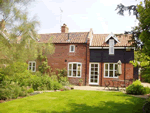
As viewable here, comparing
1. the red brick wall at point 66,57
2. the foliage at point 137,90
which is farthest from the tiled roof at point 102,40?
the foliage at point 137,90

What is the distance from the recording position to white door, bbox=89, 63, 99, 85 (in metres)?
20.7

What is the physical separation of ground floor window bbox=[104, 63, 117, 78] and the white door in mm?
1171

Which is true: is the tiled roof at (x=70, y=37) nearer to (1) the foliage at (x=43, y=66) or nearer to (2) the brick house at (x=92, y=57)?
(2) the brick house at (x=92, y=57)

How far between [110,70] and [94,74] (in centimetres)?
218

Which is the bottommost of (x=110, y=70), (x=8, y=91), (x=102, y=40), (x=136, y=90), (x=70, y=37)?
(x=136, y=90)

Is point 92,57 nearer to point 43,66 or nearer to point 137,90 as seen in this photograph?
point 43,66

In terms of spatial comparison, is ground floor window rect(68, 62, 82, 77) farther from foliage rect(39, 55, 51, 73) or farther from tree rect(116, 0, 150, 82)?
tree rect(116, 0, 150, 82)

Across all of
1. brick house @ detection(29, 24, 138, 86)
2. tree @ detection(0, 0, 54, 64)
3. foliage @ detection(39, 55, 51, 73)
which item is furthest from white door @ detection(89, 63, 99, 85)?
tree @ detection(0, 0, 54, 64)

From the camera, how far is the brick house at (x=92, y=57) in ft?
65.0

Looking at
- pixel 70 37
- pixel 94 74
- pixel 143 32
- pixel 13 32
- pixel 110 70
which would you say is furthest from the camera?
pixel 70 37

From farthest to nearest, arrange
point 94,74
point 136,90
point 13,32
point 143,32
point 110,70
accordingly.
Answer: point 94,74
point 110,70
point 136,90
point 13,32
point 143,32

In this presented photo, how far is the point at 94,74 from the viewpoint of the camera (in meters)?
20.8

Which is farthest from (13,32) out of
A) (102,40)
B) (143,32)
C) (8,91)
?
(102,40)

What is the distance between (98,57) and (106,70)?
1.99m
